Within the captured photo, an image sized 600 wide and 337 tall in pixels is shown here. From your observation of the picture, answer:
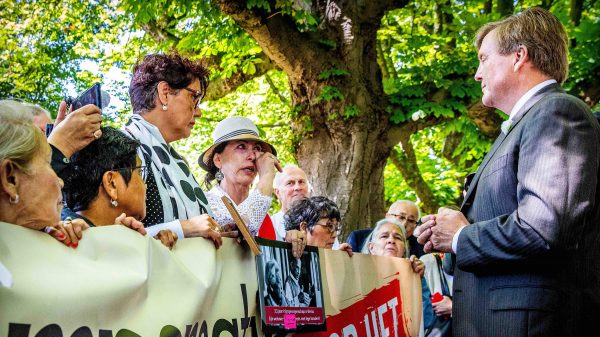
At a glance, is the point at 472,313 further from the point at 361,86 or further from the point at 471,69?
the point at 471,69

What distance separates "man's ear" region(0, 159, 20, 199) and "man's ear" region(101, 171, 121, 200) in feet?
2.45

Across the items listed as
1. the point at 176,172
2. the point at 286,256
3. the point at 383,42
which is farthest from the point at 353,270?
the point at 383,42

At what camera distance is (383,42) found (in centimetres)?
1498

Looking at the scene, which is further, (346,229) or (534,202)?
(346,229)

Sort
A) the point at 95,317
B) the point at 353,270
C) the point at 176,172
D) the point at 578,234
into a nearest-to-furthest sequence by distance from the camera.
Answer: the point at 95,317 → the point at 578,234 → the point at 176,172 → the point at 353,270

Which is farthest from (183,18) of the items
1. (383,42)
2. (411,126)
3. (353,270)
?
(353,270)

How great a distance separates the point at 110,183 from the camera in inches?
116

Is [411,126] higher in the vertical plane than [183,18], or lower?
lower

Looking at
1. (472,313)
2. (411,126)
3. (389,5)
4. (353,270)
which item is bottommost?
(472,313)

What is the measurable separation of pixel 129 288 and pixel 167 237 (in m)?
0.38

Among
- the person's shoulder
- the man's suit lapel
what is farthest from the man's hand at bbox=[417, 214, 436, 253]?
the person's shoulder

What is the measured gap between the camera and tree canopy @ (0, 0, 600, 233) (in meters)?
9.40

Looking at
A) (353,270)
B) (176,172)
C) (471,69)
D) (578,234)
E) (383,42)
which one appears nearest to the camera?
(578,234)

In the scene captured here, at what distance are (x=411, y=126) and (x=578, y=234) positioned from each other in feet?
23.8
